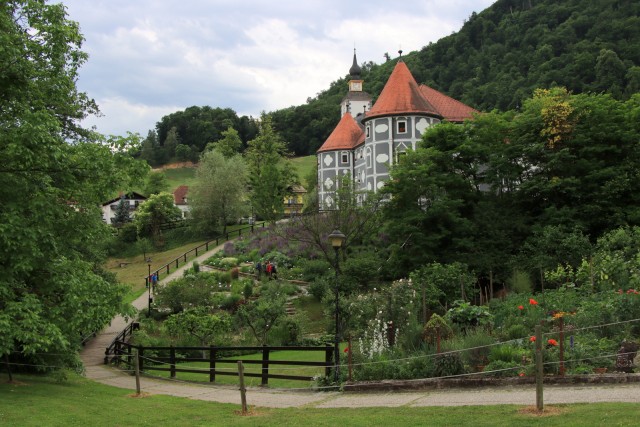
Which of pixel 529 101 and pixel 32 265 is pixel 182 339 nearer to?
pixel 32 265

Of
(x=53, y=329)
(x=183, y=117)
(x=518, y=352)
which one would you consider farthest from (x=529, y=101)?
(x=183, y=117)

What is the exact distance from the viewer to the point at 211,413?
1123 centimetres

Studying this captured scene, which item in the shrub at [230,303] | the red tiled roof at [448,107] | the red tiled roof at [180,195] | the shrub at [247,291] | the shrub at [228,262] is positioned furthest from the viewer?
the red tiled roof at [180,195]

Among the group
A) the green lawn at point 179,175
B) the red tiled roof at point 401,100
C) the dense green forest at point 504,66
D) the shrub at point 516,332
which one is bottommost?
the shrub at point 516,332

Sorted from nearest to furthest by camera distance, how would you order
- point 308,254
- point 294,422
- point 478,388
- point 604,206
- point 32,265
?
point 294,422 < point 478,388 < point 32,265 < point 604,206 < point 308,254

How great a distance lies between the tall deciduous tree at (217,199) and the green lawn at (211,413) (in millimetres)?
42706

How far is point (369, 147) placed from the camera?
168 ft

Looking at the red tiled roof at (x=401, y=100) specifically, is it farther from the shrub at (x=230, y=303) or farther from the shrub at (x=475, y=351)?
the shrub at (x=475, y=351)

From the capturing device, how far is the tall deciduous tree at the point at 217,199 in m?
56.6

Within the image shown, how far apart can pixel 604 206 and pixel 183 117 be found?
113 m

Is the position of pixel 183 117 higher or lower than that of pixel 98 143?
higher

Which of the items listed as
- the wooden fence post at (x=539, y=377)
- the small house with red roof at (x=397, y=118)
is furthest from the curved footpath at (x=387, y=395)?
the small house with red roof at (x=397, y=118)

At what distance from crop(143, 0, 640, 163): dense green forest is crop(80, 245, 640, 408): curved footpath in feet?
229

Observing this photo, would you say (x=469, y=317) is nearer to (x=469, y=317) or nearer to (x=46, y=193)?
(x=469, y=317)
